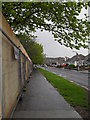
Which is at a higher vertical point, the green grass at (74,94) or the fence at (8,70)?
the fence at (8,70)

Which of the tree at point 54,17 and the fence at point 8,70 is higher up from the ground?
the tree at point 54,17

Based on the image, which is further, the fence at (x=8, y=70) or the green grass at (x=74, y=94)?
the green grass at (x=74, y=94)

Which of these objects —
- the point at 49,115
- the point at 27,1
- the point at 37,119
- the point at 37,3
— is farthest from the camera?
the point at 37,3

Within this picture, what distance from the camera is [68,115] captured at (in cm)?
593

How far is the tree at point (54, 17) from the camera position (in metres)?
8.07

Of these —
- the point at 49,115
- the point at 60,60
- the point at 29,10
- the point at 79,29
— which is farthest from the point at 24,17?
the point at 60,60

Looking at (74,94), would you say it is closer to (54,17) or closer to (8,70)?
(54,17)

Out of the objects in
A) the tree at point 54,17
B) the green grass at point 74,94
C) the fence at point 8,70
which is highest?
the tree at point 54,17

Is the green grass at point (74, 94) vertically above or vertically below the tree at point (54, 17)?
below

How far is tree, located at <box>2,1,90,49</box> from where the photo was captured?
26.5ft

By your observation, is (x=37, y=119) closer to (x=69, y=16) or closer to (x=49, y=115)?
(x=49, y=115)

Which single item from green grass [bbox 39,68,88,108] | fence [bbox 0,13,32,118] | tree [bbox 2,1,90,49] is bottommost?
green grass [bbox 39,68,88,108]

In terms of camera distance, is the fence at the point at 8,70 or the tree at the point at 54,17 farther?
the tree at the point at 54,17

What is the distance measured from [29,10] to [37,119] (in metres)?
5.01
